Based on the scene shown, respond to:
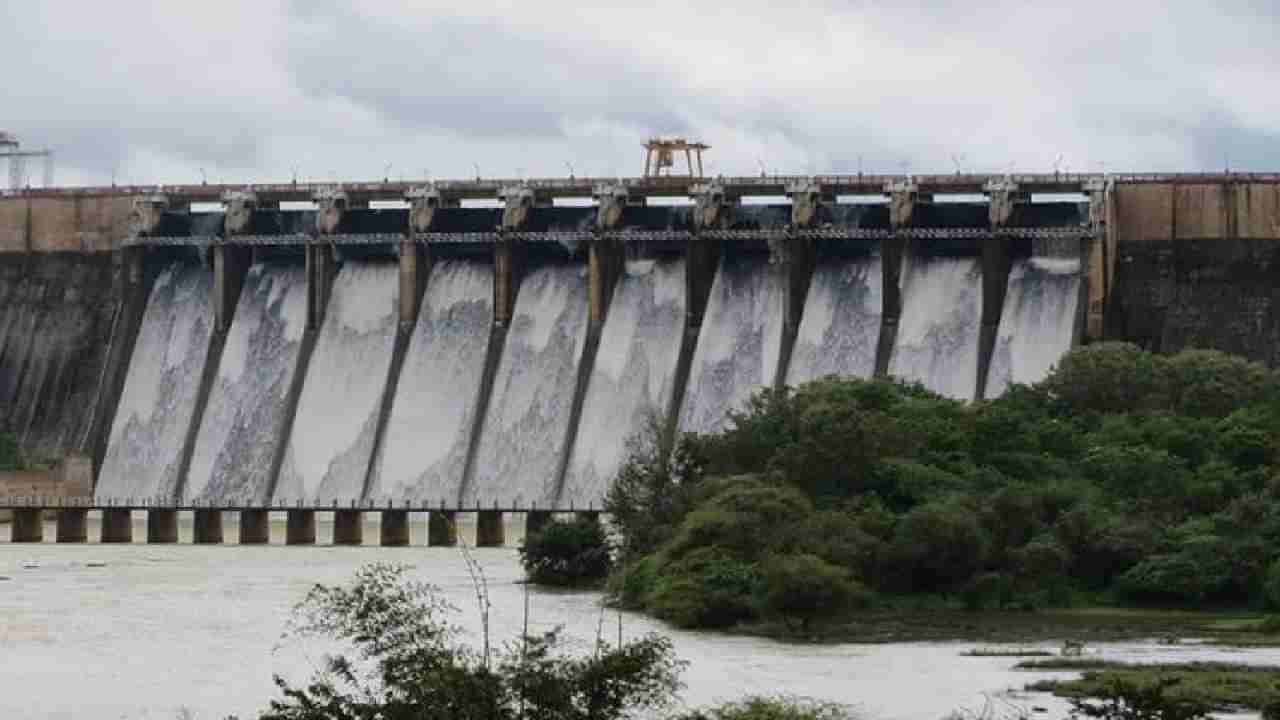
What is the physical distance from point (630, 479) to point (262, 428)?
25.7m

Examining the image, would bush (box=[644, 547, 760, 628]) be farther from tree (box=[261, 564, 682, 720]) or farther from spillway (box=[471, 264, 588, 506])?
spillway (box=[471, 264, 588, 506])

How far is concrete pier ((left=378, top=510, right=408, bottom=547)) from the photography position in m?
88.8

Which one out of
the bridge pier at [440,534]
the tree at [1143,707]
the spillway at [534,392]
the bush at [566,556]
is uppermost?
the spillway at [534,392]

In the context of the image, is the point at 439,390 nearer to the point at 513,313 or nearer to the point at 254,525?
the point at 513,313

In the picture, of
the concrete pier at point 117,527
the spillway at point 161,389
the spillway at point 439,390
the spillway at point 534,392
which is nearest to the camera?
Answer: the concrete pier at point 117,527

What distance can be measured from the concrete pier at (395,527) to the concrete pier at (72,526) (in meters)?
8.60

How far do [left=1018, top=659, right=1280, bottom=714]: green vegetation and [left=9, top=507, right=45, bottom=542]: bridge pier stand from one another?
44387 mm

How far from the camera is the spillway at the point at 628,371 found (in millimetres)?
91812

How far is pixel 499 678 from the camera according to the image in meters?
34.3

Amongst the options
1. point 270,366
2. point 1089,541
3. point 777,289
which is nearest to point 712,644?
point 1089,541

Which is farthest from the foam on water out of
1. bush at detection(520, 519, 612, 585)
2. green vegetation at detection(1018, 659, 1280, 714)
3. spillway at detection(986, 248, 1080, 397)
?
green vegetation at detection(1018, 659, 1280, 714)

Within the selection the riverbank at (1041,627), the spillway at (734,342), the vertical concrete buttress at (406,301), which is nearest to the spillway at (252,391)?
the vertical concrete buttress at (406,301)

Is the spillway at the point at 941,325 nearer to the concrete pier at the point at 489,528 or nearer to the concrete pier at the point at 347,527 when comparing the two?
the concrete pier at the point at 489,528

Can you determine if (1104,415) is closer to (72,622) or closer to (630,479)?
(630,479)
